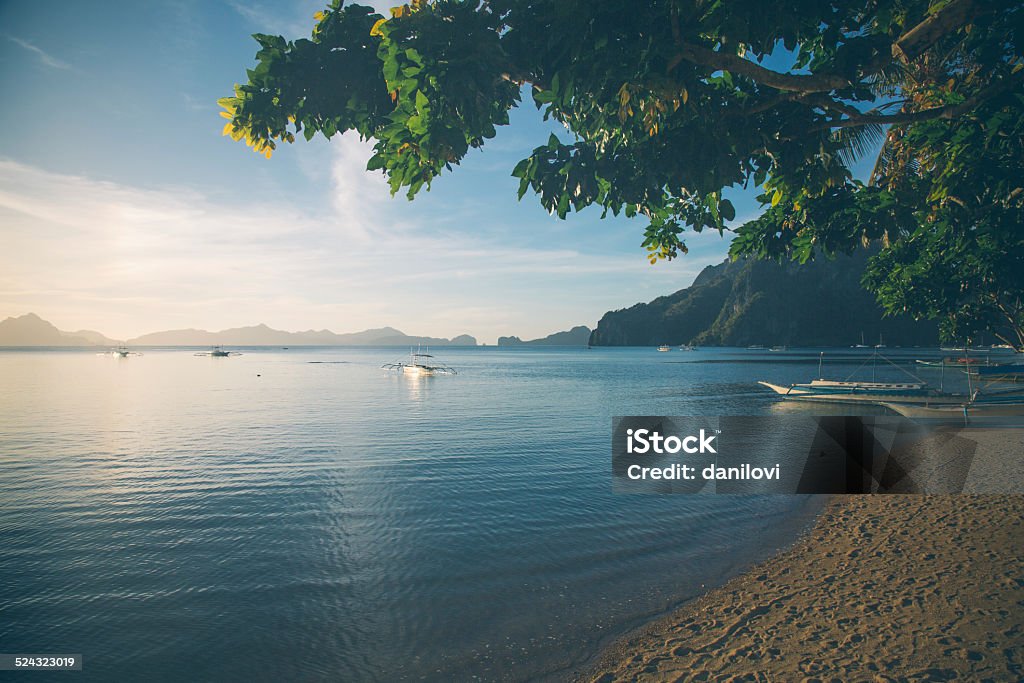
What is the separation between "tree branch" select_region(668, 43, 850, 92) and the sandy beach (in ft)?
23.6

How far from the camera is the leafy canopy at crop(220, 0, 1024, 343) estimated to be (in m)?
5.96

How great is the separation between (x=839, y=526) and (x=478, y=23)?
12.7m

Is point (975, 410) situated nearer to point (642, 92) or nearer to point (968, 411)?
point (968, 411)

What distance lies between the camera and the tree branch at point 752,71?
618 centimetres

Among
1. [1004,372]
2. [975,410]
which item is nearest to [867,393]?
[975,410]

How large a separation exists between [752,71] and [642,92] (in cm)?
167

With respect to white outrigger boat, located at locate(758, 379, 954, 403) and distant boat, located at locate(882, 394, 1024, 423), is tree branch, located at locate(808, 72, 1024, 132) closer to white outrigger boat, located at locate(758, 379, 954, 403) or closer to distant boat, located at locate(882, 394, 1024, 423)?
distant boat, located at locate(882, 394, 1024, 423)

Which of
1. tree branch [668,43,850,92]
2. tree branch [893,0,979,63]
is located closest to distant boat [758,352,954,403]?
tree branch [893,0,979,63]

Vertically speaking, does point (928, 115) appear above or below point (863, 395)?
above

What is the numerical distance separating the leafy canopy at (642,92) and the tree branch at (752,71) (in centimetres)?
2

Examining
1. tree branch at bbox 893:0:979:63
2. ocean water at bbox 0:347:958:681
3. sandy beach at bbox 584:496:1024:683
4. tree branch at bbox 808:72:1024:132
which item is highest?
tree branch at bbox 893:0:979:63

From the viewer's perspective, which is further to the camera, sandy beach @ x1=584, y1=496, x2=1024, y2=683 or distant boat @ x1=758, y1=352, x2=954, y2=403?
distant boat @ x1=758, y1=352, x2=954, y2=403

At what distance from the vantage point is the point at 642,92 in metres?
6.16

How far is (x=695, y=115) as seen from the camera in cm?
742
